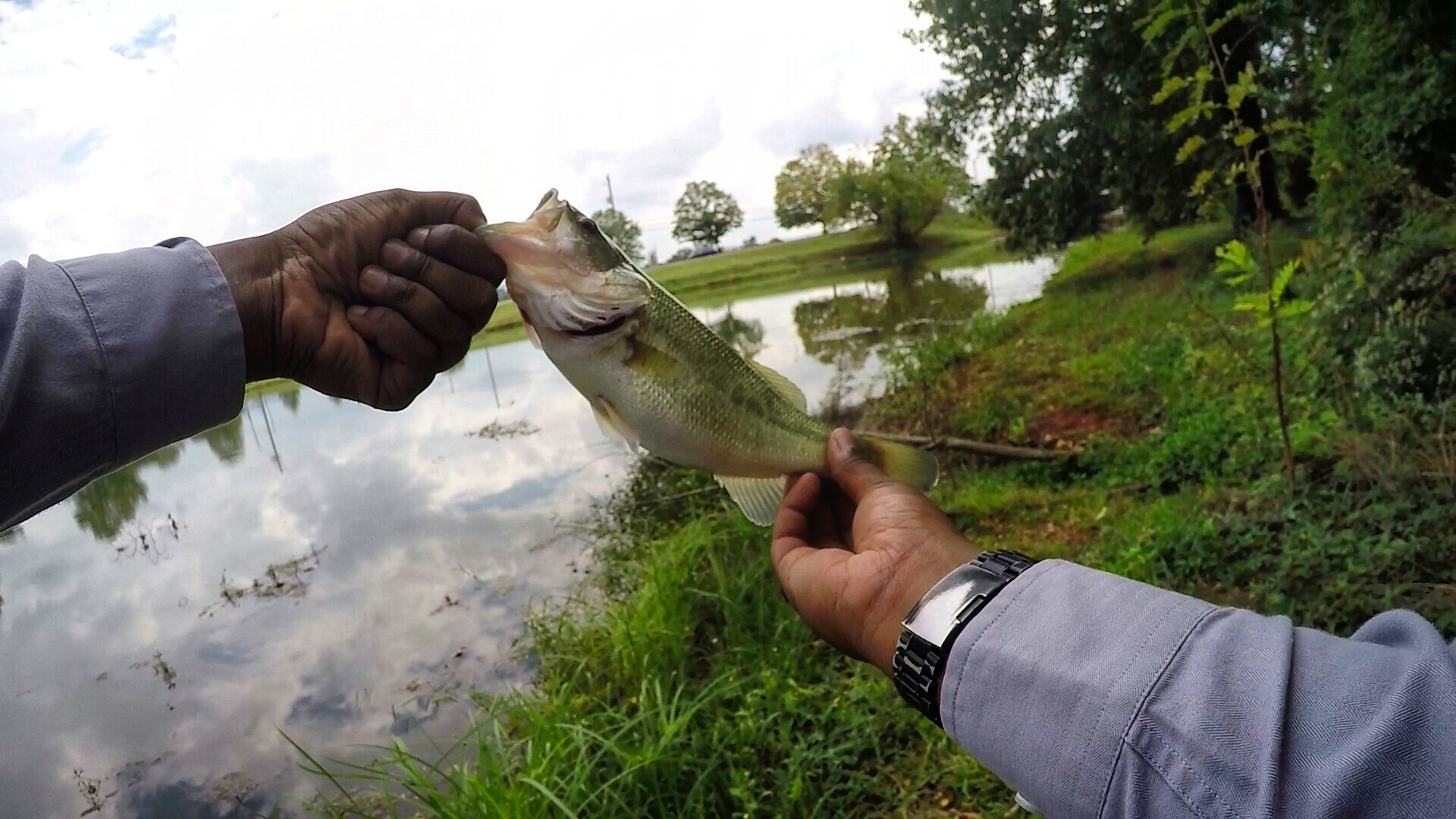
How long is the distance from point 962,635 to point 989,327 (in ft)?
43.5

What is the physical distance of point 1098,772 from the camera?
1.27 metres

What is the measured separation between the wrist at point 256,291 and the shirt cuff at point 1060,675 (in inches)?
83.1

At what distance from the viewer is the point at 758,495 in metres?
2.79

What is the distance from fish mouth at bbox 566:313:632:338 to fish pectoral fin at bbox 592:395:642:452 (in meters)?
0.22

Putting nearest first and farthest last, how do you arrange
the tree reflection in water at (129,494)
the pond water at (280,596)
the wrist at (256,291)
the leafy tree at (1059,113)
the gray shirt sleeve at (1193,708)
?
the gray shirt sleeve at (1193,708) < the wrist at (256,291) < the pond water at (280,596) < the tree reflection in water at (129,494) < the leafy tree at (1059,113)

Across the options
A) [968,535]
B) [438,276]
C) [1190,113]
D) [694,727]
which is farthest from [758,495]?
[968,535]

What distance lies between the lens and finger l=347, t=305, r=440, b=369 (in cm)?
252

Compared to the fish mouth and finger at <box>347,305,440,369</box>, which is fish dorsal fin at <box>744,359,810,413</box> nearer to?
the fish mouth

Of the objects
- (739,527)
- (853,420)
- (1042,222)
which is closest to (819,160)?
(1042,222)

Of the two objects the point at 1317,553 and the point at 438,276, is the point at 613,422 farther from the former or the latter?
the point at 1317,553

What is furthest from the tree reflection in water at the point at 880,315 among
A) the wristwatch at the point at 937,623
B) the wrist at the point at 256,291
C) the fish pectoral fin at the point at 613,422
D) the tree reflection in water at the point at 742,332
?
the wristwatch at the point at 937,623

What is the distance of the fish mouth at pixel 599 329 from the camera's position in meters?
2.43

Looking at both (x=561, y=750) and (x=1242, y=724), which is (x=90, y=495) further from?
(x=1242, y=724)

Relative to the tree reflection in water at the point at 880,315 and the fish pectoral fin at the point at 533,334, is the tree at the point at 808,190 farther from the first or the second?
the fish pectoral fin at the point at 533,334
